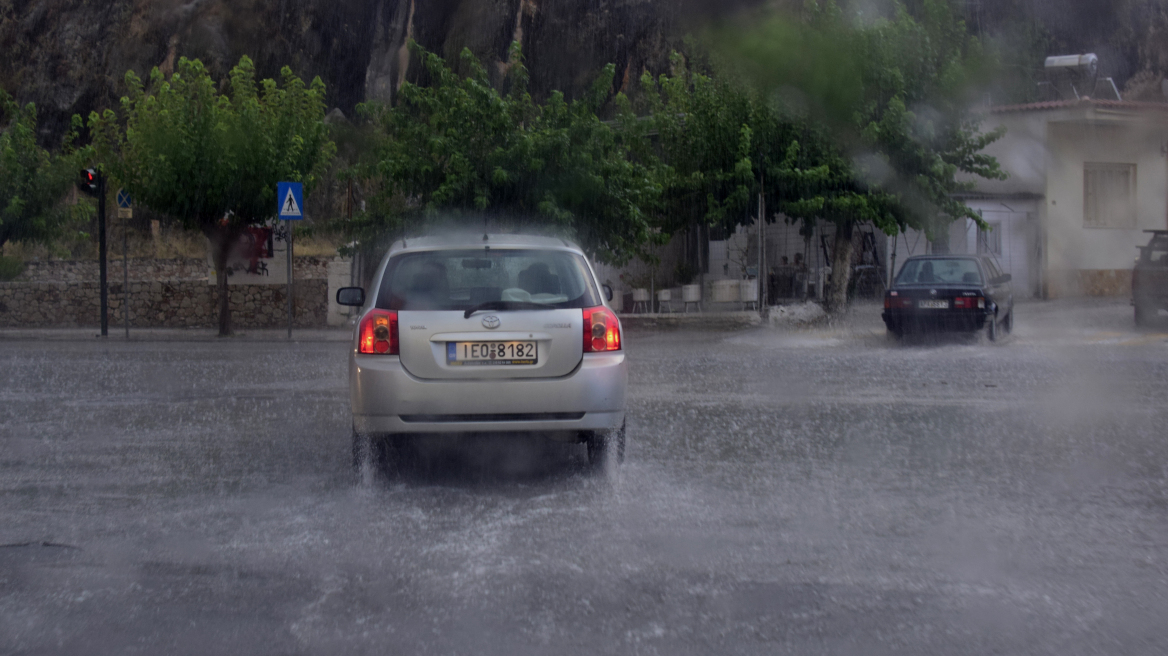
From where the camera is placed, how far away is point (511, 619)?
3887 mm

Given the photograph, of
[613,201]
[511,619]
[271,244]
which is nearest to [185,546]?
[511,619]

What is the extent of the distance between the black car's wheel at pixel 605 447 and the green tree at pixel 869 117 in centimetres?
1716

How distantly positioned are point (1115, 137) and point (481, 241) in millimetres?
26805

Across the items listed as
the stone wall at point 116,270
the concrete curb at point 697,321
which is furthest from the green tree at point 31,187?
the concrete curb at point 697,321

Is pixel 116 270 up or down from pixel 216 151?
down

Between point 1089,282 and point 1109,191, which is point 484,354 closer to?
point 1109,191

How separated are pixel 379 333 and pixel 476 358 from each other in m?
0.59

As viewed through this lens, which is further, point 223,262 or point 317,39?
point 317,39

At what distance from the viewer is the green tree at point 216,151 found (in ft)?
74.2

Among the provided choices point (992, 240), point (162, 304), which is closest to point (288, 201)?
point (162, 304)

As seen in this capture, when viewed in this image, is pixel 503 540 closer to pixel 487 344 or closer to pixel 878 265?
pixel 487 344

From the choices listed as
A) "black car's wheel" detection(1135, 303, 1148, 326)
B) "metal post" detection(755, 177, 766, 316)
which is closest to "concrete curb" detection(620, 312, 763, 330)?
"metal post" detection(755, 177, 766, 316)

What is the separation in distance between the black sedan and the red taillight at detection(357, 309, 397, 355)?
1297 cm

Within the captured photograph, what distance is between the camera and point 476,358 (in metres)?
6.43
